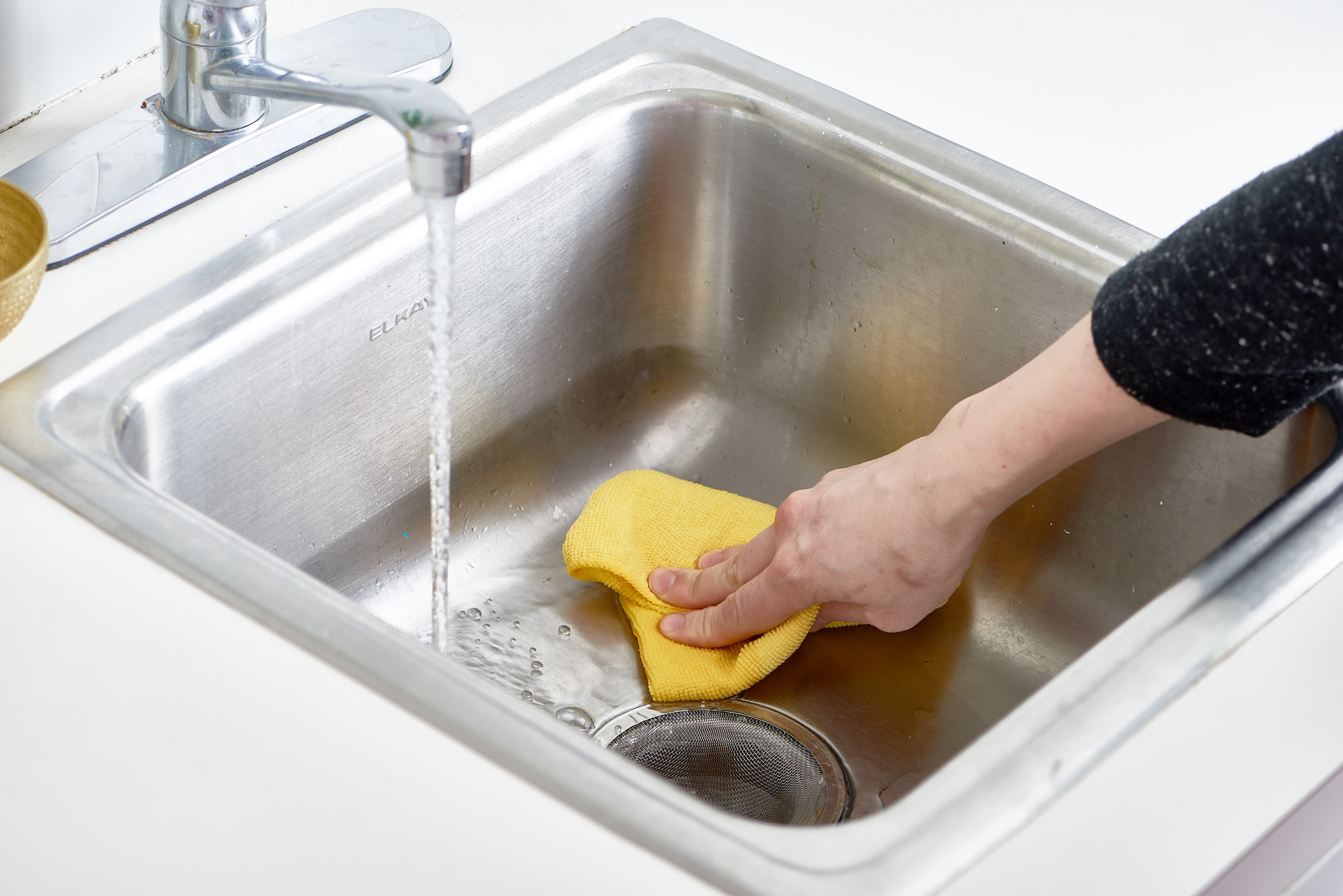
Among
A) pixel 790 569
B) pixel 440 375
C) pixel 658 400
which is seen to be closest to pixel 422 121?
pixel 440 375

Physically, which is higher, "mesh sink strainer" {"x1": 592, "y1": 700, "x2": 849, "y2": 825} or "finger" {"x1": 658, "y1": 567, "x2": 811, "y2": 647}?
"finger" {"x1": 658, "y1": 567, "x2": 811, "y2": 647}

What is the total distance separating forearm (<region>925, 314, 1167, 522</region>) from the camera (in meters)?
0.65

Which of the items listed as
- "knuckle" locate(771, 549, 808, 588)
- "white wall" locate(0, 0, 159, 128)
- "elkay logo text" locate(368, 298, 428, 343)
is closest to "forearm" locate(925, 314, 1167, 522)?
"knuckle" locate(771, 549, 808, 588)

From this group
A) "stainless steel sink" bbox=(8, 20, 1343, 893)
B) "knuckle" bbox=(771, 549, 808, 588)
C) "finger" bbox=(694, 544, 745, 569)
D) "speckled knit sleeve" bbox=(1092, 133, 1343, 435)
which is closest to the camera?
"speckled knit sleeve" bbox=(1092, 133, 1343, 435)

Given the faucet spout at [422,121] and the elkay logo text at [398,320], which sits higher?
the faucet spout at [422,121]

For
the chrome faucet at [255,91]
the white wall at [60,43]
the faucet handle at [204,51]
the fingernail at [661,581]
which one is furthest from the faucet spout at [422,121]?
the fingernail at [661,581]

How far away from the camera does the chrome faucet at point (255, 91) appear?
572mm

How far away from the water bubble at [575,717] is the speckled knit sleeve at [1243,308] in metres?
0.40

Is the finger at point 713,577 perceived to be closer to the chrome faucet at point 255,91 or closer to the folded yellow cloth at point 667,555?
the folded yellow cloth at point 667,555

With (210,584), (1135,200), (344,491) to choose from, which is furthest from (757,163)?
(210,584)

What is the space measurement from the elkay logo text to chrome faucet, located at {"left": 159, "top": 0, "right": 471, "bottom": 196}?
14cm

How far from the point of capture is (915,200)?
0.87m

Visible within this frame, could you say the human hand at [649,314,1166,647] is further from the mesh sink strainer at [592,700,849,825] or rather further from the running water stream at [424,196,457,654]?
the running water stream at [424,196,457,654]

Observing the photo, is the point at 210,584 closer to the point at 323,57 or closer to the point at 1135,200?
the point at 323,57
